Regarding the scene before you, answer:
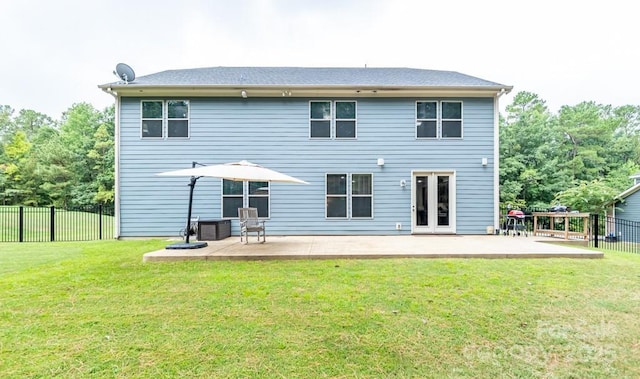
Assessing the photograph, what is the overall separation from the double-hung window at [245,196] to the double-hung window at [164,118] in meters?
2.11

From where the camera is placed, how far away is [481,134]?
30.6 ft

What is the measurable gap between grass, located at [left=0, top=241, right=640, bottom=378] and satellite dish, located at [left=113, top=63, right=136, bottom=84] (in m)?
5.91

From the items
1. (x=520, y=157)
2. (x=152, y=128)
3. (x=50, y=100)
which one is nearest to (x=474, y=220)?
(x=152, y=128)

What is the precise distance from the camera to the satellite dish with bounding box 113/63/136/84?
8.69 metres

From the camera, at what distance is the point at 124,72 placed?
8758mm

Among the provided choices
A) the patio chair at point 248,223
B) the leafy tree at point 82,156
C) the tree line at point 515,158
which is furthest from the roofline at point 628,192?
the leafy tree at point 82,156

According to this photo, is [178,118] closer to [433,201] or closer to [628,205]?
[433,201]

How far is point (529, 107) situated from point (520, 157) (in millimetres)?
8440

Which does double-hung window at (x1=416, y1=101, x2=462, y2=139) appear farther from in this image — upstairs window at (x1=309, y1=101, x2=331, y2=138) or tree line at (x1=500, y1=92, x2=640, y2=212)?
tree line at (x1=500, y1=92, x2=640, y2=212)

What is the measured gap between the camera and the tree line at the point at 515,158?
1822 centimetres

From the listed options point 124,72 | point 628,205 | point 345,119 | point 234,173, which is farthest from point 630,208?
point 124,72

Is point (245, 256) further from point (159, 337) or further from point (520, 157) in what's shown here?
point (520, 157)

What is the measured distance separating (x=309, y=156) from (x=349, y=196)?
5.72ft

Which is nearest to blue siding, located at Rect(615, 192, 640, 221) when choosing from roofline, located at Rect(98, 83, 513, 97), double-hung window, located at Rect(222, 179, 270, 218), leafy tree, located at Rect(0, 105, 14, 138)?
roofline, located at Rect(98, 83, 513, 97)
